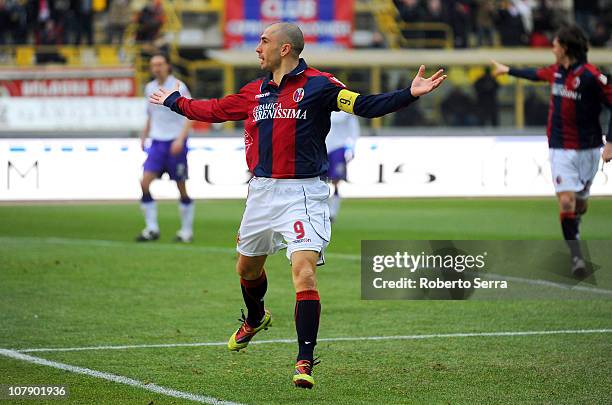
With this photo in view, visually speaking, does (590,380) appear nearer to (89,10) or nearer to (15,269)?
(15,269)

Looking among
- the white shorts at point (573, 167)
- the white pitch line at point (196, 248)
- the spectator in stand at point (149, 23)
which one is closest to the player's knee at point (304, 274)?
the white pitch line at point (196, 248)

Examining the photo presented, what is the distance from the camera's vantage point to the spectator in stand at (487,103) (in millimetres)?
30188

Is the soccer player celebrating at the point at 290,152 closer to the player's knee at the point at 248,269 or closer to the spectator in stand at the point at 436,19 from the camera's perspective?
the player's knee at the point at 248,269

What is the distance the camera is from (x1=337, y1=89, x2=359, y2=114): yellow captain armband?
7.09 m

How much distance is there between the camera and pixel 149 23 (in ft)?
101

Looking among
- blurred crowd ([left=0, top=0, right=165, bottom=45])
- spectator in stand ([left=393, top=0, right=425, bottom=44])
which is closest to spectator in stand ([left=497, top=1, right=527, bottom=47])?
spectator in stand ([left=393, top=0, right=425, bottom=44])

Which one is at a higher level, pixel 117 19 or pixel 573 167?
pixel 573 167

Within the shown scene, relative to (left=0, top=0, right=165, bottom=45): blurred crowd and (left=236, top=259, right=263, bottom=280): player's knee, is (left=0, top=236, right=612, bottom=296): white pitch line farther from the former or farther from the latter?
(left=0, top=0, right=165, bottom=45): blurred crowd

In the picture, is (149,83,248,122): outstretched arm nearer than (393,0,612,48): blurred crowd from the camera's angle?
Yes

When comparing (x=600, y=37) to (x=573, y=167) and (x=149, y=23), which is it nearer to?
(x=149, y=23)

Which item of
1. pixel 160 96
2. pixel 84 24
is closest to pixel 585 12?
pixel 84 24

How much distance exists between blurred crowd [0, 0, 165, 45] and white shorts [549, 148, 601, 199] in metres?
20.4

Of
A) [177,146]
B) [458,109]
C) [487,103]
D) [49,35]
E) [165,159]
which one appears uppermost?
[177,146]

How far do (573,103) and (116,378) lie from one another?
5.99 metres
